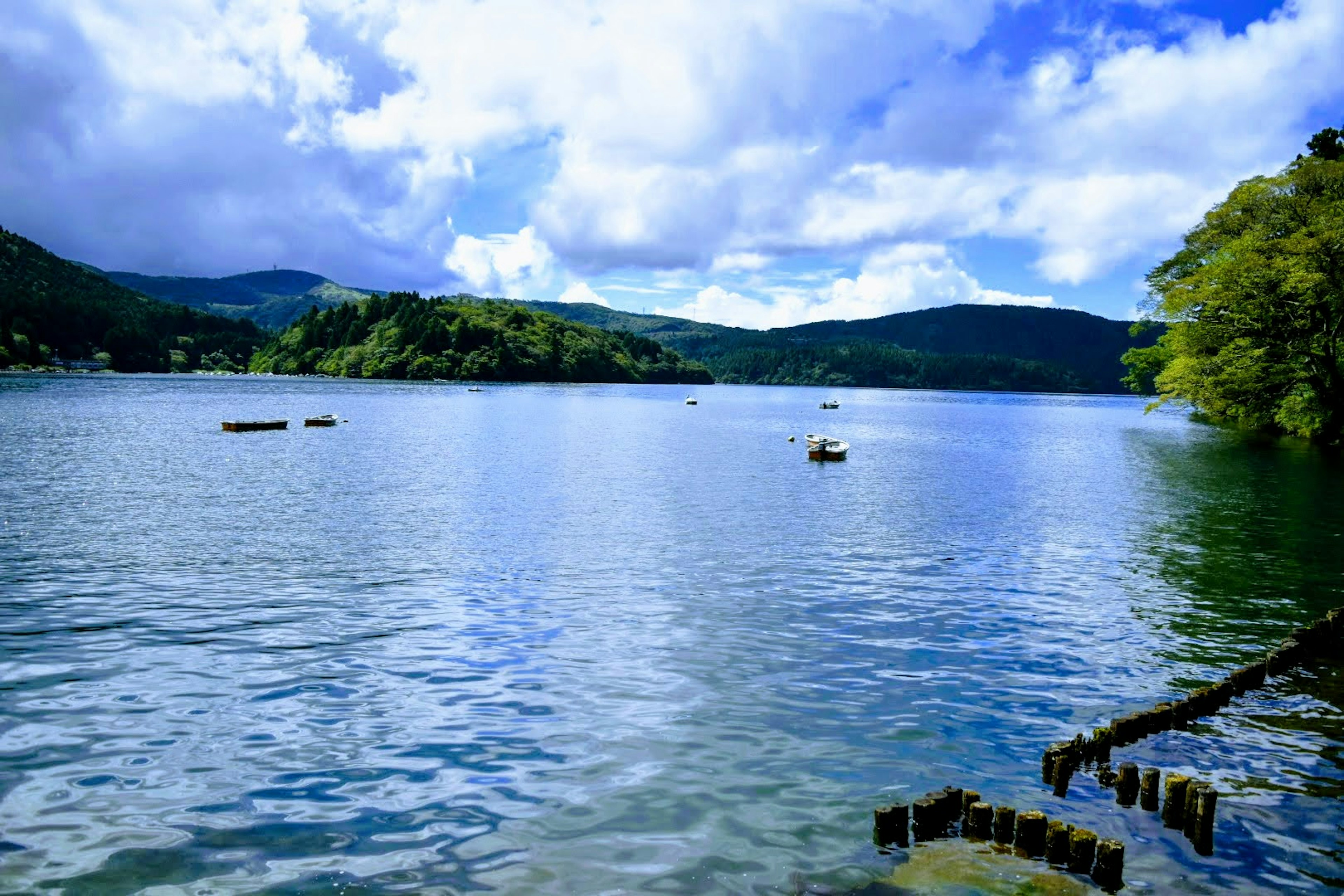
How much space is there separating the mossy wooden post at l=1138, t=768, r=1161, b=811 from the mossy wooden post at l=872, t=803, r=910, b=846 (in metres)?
4.26

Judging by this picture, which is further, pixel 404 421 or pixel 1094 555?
pixel 404 421

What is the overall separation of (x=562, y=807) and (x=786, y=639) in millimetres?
10823

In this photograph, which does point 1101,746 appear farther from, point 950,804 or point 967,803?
A: point 950,804

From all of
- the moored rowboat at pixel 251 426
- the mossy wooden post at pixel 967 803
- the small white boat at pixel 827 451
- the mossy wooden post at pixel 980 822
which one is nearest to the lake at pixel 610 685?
the mossy wooden post at pixel 980 822

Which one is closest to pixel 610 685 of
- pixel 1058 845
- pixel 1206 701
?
pixel 1058 845

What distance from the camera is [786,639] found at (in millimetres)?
24016

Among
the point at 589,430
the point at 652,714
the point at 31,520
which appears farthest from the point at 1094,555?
the point at 589,430

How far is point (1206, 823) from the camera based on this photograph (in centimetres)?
1325

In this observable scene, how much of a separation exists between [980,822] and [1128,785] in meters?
3.16

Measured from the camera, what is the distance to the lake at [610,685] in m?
13.0

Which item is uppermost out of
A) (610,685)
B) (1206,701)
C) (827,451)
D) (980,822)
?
(827,451)

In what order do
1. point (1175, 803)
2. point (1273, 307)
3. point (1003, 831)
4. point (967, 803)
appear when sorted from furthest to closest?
1. point (1273, 307)
2. point (1175, 803)
3. point (967, 803)
4. point (1003, 831)

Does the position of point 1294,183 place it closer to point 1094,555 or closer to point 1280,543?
point 1280,543

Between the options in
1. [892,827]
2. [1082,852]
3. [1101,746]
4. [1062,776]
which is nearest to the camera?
[1082,852]
